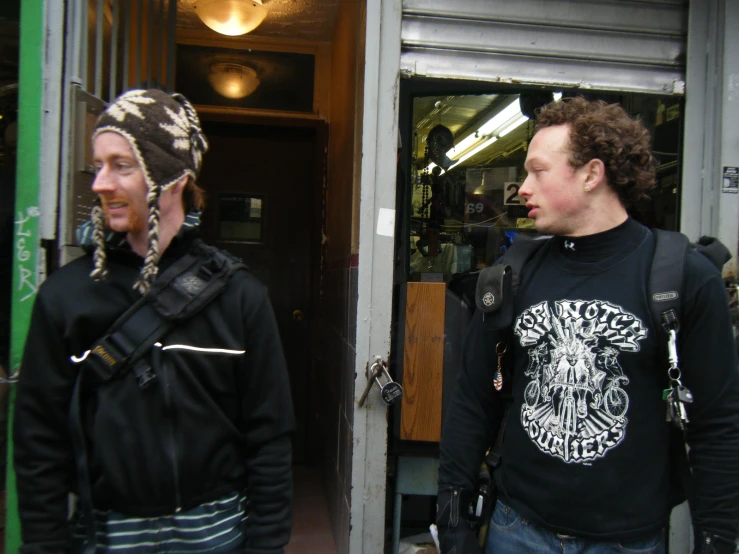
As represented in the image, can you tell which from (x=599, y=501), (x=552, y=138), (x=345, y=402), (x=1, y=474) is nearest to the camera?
(x=599, y=501)

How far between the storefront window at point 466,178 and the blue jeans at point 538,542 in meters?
1.78

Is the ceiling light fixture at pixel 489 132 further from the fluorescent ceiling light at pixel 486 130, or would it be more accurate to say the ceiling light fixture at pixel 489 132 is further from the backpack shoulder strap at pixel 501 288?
the backpack shoulder strap at pixel 501 288

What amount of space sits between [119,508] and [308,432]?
354 centimetres

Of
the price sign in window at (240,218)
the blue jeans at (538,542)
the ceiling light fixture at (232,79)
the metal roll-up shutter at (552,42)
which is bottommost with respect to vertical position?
the blue jeans at (538,542)

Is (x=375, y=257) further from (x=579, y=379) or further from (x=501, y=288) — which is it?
(x=579, y=379)

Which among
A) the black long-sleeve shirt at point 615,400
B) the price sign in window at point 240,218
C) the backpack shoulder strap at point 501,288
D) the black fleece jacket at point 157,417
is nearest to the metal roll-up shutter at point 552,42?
the backpack shoulder strap at point 501,288

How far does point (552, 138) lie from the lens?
187cm

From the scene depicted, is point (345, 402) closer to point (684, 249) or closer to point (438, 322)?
point (438, 322)

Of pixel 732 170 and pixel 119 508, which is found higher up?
pixel 732 170

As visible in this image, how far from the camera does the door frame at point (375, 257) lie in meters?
2.78

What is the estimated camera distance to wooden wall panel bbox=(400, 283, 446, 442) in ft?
9.66

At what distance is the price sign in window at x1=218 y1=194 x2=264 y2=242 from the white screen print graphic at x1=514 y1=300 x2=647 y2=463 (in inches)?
143

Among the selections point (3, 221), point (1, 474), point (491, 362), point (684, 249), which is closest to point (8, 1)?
point (3, 221)

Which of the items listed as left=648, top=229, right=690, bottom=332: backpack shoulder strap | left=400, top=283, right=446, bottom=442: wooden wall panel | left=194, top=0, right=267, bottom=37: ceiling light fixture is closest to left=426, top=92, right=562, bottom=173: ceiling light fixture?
left=400, top=283, right=446, bottom=442: wooden wall panel
